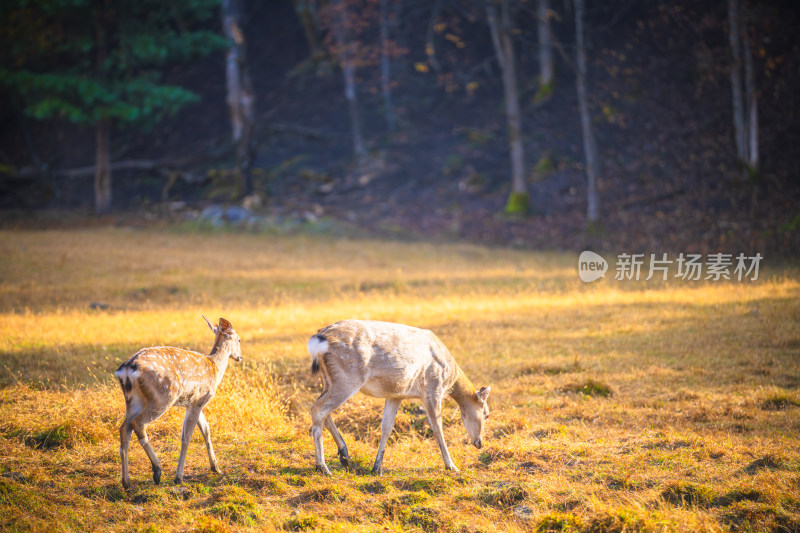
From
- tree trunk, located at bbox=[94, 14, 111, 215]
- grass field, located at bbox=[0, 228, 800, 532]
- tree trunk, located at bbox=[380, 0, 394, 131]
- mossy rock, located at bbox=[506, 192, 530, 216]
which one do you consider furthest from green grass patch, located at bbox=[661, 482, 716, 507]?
tree trunk, located at bbox=[380, 0, 394, 131]

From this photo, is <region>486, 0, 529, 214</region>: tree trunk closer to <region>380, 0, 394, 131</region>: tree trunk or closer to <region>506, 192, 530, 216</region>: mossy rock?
<region>506, 192, 530, 216</region>: mossy rock

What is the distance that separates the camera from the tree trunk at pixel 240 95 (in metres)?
29.3

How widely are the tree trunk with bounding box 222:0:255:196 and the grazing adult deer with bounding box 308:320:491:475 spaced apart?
24289mm

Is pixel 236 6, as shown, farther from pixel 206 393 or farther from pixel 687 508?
pixel 687 508

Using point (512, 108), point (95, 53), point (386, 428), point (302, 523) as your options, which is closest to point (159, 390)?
point (302, 523)

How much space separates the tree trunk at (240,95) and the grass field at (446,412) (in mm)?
13254

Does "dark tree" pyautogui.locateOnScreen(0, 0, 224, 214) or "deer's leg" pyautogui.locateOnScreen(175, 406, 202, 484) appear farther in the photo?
"dark tree" pyautogui.locateOnScreen(0, 0, 224, 214)

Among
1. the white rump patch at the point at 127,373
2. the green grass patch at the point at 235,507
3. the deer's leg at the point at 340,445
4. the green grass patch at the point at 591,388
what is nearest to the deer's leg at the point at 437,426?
the deer's leg at the point at 340,445

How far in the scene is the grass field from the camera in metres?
→ 5.44

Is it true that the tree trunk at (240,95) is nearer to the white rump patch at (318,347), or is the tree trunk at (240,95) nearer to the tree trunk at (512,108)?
the tree trunk at (512,108)

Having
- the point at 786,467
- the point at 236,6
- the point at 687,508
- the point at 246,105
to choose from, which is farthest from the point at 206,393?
the point at 236,6

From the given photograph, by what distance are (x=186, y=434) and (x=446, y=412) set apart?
3.51 metres

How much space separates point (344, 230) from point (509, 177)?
30.7 feet

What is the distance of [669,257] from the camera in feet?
68.7
